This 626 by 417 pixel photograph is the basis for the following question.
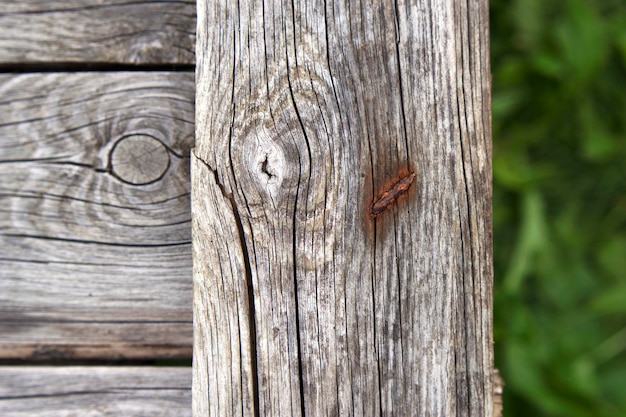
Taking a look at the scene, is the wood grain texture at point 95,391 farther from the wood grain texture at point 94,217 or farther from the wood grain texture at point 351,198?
the wood grain texture at point 351,198

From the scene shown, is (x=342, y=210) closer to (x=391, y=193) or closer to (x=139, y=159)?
(x=391, y=193)

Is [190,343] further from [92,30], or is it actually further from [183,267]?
[92,30]

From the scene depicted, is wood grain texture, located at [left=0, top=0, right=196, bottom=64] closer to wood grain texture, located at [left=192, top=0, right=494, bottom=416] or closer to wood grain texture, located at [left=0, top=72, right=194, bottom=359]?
wood grain texture, located at [left=0, top=72, right=194, bottom=359]

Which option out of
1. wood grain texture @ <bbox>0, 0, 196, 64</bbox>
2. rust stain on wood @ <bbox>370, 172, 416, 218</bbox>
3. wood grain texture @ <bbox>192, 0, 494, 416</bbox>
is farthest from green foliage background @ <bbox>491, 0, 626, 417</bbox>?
wood grain texture @ <bbox>0, 0, 196, 64</bbox>

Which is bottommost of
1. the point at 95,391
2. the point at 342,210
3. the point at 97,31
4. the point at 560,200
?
the point at 95,391

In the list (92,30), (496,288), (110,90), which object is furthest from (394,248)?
(496,288)

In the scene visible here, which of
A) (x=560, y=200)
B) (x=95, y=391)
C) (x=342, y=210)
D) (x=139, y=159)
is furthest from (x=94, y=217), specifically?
(x=560, y=200)
